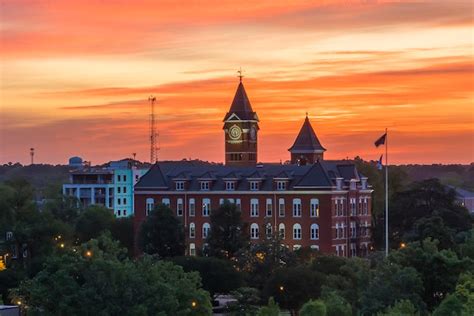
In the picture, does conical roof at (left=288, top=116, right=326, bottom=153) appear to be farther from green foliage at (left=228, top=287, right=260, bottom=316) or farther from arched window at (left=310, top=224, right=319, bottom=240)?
green foliage at (left=228, top=287, right=260, bottom=316)

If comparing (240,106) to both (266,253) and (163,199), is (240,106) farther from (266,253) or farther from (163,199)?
(266,253)

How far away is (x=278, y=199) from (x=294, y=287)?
155 feet

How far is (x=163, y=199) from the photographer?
162250mm

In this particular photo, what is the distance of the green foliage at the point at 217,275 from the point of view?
11662 centimetres

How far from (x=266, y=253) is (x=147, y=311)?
47424 millimetres

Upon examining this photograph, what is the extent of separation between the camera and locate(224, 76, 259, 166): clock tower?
17650cm

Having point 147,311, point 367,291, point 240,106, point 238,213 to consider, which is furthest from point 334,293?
point 240,106

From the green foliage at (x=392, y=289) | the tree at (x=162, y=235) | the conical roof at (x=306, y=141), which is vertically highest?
the conical roof at (x=306, y=141)

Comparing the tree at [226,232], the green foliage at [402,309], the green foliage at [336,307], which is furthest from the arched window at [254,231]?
the green foliage at [402,309]

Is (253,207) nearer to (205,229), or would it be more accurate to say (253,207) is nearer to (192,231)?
(205,229)

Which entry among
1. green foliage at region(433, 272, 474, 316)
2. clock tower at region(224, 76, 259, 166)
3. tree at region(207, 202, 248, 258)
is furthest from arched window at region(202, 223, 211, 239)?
green foliage at region(433, 272, 474, 316)

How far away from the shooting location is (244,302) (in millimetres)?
101062

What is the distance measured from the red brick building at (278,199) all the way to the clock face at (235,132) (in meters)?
10.8

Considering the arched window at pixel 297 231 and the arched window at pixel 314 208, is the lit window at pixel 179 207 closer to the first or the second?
the arched window at pixel 297 231
